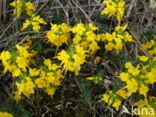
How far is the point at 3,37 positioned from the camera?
7.47ft

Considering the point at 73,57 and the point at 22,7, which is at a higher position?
the point at 22,7

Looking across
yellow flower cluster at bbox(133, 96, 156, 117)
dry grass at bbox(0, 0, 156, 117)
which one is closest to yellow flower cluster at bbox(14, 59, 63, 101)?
dry grass at bbox(0, 0, 156, 117)

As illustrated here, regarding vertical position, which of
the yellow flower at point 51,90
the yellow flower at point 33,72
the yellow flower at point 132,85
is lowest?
the yellow flower at point 51,90

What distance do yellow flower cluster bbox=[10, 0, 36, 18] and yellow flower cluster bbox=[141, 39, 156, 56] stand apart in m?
0.74

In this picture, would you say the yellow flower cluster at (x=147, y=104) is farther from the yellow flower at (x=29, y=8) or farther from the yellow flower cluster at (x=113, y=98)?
the yellow flower at (x=29, y=8)

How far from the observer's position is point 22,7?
2160 mm

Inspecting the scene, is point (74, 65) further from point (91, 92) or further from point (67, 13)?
point (67, 13)

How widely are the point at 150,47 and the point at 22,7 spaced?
0.83 m

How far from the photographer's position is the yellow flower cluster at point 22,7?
2143mm

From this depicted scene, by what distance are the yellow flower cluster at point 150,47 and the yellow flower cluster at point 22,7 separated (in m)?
0.74

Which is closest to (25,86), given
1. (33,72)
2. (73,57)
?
(33,72)

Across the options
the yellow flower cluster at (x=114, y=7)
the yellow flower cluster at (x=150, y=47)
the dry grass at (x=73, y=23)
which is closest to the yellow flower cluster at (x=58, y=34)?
the dry grass at (x=73, y=23)

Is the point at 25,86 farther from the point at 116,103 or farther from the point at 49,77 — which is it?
the point at 116,103

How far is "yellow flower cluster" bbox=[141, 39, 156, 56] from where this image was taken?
6.98 feet
